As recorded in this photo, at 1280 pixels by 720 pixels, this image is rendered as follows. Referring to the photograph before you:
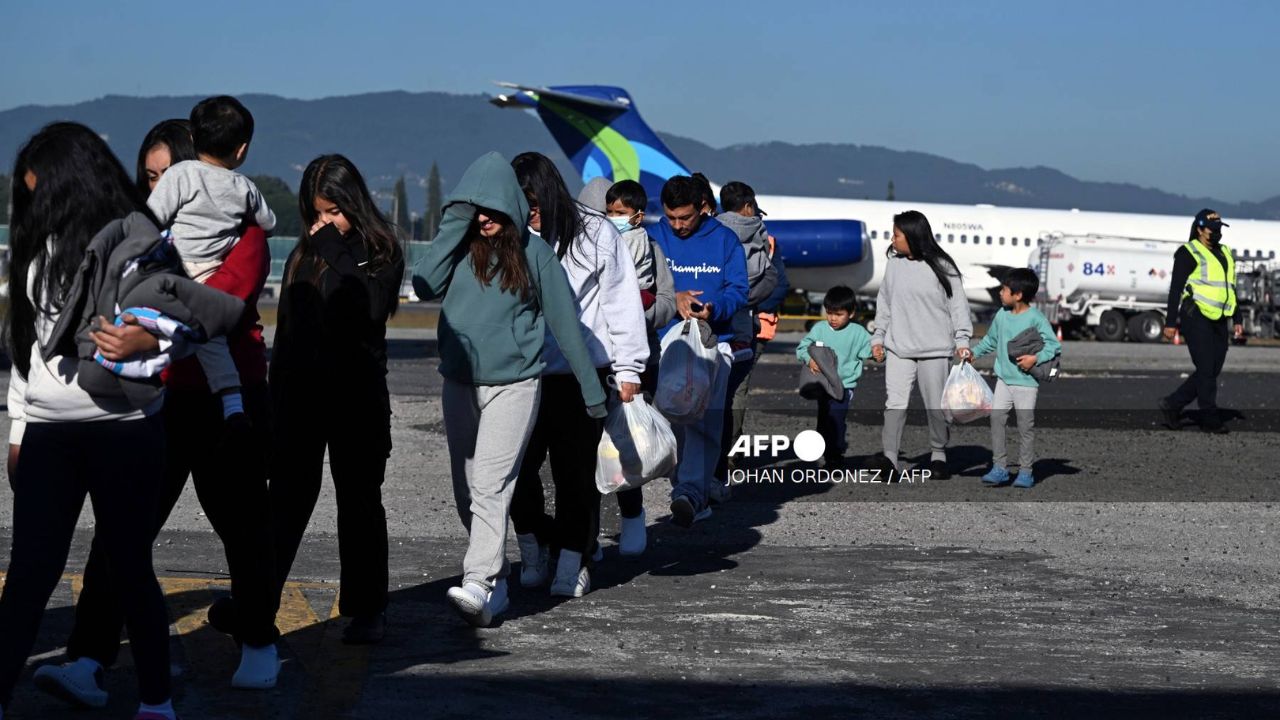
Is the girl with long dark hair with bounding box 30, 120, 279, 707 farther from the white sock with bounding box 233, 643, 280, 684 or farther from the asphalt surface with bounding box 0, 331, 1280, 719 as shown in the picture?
the asphalt surface with bounding box 0, 331, 1280, 719

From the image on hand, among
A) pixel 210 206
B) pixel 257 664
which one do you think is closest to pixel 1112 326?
pixel 257 664

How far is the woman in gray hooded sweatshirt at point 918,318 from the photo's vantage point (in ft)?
37.2

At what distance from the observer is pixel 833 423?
1212 centimetres

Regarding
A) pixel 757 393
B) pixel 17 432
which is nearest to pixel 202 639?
pixel 17 432

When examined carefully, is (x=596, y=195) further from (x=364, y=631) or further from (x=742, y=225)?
(x=364, y=631)

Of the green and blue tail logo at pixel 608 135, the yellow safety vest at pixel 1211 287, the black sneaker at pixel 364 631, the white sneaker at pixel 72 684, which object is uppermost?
the green and blue tail logo at pixel 608 135

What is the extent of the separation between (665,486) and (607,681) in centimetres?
563

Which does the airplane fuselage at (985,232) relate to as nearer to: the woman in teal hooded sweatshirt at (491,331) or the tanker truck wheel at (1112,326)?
the tanker truck wheel at (1112,326)

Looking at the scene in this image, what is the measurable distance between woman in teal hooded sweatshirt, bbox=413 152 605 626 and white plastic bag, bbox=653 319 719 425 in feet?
6.67

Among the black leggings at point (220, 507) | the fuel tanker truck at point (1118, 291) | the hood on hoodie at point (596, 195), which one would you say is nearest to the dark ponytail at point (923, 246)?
the hood on hoodie at point (596, 195)

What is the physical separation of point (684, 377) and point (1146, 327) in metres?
34.3

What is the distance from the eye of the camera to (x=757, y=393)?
758 inches

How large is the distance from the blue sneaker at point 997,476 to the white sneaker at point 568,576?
16.5 ft

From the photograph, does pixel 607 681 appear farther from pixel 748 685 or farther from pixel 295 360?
pixel 295 360
